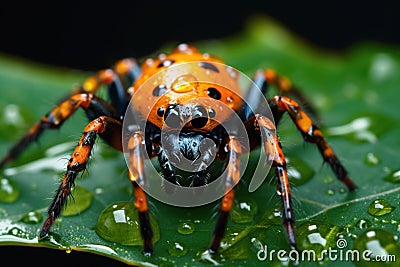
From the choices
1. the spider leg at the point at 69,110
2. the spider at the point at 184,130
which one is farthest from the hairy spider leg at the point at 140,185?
the spider leg at the point at 69,110

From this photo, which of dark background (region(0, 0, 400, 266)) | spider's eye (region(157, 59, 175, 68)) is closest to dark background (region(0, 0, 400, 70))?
dark background (region(0, 0, 400, 266))

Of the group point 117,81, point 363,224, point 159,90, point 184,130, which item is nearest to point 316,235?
point 363,224

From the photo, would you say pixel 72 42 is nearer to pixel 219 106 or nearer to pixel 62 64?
pixel 62 64

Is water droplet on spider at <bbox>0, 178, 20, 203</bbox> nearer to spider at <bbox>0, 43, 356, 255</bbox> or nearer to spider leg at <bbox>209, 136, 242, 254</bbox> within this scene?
spider at <bbox>0, 43, 356, 255</bbox>

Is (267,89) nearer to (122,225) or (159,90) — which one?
(159,90)

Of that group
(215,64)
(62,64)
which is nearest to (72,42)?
(62,64)

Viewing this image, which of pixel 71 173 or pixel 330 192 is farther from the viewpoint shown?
pixel 330 192

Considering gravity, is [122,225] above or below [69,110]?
below
